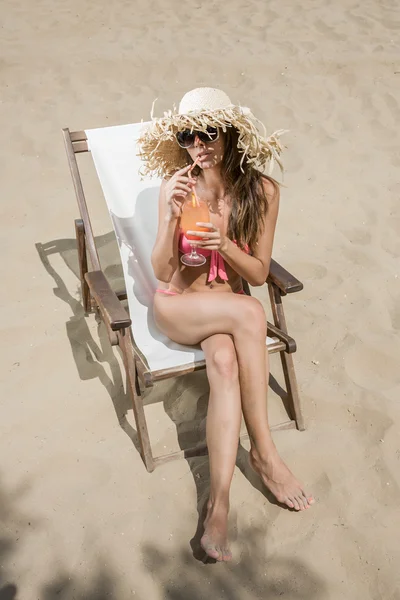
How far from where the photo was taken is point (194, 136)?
2729 millimetres

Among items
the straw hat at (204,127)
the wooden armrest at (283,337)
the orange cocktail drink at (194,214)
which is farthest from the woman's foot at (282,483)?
the straw hat at (204,127)

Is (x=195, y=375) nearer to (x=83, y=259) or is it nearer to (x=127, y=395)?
(x=127, y=395)

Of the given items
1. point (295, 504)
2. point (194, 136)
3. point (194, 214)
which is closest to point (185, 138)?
point (194, 136)

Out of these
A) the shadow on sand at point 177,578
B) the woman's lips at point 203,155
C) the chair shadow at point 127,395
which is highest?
the woman's lips at point 203,155

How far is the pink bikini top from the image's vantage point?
297 cm

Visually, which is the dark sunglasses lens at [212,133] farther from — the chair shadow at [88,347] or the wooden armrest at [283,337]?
the chair shadow at [88,347]

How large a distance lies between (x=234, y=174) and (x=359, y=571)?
69.1 inches

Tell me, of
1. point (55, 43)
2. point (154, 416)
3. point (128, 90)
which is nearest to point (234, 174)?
point (154, 416)

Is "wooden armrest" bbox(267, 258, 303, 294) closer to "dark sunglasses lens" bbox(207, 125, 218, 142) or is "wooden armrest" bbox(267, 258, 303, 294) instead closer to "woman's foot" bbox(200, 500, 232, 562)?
"dark sunglasses lens" bbox(207, 125, 218, 142)

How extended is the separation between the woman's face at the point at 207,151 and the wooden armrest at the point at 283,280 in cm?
63

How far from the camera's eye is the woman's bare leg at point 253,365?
2.74 metres

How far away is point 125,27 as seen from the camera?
25.8 feet

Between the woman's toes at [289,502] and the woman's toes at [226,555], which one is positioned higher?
the woman's toes at [226,555]

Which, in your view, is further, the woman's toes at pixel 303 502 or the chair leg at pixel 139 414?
the chair leg at pixel 139 414
